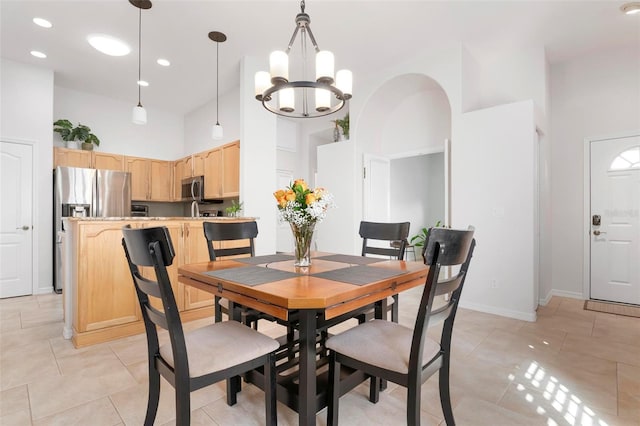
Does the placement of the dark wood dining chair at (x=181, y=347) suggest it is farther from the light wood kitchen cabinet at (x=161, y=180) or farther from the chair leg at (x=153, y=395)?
the light wood kitchen cabinet at (x=161, y=180)

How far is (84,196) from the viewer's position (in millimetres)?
4531

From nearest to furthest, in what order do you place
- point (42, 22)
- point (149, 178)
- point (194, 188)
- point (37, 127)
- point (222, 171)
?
point (42, 22)
point (37, 127)
point (222, 171)
point (194, 188)
point (149, 178)

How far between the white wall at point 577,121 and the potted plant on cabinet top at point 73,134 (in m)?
6.88

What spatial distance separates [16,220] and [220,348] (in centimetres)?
458

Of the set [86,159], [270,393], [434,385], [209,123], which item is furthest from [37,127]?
[434,385]

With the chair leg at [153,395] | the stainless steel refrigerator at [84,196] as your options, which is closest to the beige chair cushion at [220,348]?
the chair leg at [153,395]

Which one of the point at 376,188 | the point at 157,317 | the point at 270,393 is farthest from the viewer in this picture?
the point at 376,188

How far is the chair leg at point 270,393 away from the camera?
138 centimetres

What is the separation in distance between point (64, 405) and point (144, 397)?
413 millimetres

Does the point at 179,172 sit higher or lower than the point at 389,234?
higher

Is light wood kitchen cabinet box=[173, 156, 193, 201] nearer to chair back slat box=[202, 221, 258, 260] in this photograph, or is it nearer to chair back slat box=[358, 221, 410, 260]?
chair back slat box=[202, 221, 258, 260]

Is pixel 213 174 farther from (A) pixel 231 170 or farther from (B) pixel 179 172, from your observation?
(B) pixel 179 172

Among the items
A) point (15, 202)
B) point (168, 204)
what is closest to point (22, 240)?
point (15, 202)

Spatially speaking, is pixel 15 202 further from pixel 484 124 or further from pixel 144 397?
pixel 484 124
